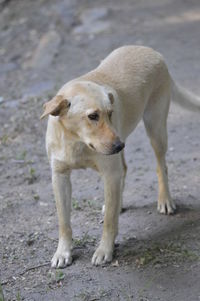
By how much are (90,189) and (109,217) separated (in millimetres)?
1464

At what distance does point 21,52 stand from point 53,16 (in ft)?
6.73

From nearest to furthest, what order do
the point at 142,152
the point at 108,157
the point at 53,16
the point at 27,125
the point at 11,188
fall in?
the point at 108,157, the point at 11,188, the point at 142,152, the point at 27,125, the point at 53,16

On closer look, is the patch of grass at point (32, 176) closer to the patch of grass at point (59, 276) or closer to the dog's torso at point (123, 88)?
the dog's torso at point (123, 88)

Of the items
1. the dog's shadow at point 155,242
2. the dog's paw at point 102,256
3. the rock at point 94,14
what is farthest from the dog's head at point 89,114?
the rock at point 94,14

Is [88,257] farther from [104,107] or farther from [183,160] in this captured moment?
[183,160]

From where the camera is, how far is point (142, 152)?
7.02 m

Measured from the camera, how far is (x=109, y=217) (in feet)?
15.6

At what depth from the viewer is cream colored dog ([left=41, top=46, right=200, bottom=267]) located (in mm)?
4242

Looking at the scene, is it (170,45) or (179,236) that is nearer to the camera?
(179,236)

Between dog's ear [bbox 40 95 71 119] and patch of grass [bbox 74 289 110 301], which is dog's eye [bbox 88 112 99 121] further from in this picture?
patch of grass [bbox 74 289 110 301]

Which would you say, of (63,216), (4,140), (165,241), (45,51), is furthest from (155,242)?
(45,51)

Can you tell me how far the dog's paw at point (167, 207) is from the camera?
561 cm

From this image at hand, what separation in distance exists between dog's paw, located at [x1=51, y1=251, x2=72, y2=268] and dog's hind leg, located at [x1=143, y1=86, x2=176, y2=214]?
1.18 meters

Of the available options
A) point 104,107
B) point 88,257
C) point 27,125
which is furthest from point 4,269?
point 27,125
